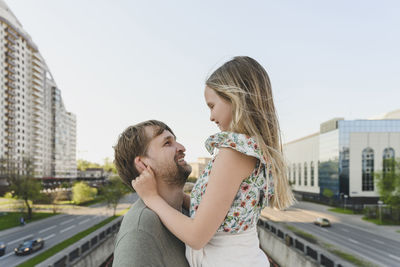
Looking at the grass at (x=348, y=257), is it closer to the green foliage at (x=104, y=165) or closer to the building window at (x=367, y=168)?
the building window at (x=367, y=168)

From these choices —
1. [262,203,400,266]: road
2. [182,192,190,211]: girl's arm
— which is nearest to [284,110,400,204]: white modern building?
[262,203,400,266]: road

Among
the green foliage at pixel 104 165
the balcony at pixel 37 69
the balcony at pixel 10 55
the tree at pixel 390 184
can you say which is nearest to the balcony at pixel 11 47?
the balcony at pixel 10 55

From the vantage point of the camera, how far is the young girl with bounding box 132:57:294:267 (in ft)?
6.17

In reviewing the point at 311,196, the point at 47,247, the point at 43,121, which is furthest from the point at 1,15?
the point at 311,196

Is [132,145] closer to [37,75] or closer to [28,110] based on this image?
[28,110]

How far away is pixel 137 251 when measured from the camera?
5.30 feet

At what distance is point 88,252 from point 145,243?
19440mm

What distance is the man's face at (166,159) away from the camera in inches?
94.2

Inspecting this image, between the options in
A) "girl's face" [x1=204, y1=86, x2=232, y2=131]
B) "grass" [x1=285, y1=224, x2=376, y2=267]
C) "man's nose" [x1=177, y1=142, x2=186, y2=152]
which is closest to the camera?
"girl's face" [x1=204, y1=86, x2=232, y2=131]

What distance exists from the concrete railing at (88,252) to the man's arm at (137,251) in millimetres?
14545

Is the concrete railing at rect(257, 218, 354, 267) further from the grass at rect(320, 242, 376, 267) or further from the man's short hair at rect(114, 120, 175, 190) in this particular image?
the man's short hair at rect(114, 120, 175, 190)

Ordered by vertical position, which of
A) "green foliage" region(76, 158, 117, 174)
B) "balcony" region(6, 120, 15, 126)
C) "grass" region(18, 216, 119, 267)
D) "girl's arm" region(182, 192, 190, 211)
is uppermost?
"balcony" region(6, 120, 15, 126)

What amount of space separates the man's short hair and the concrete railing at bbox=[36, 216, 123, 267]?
45.7ft

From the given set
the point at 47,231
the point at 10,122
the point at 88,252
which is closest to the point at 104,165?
the point at 10,122
